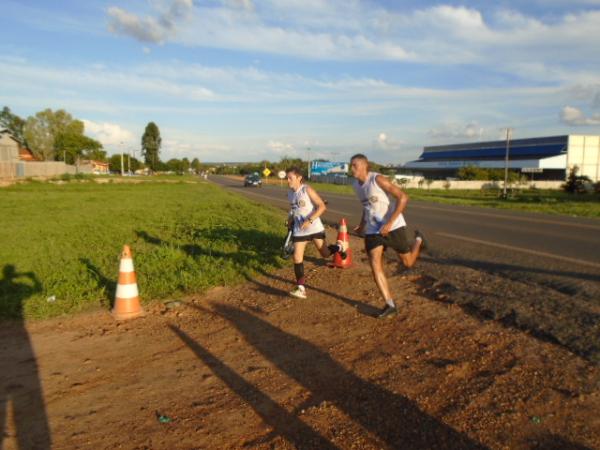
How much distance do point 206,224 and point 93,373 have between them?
9.98 meters

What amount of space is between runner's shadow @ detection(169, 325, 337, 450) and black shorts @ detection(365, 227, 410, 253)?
6.79ft

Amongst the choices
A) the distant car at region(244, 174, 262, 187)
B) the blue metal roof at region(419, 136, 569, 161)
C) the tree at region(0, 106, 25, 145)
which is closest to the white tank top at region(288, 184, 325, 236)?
the distant car at region(244, 174, 262, 187)

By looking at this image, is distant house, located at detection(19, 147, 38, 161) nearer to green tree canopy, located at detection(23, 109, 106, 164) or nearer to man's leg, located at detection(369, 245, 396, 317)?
green tree canopy, located at detection(23, 109, 106, 164)

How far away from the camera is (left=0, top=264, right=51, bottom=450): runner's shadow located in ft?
10.6

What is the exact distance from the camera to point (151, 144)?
13362 centimetres

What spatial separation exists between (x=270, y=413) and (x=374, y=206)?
8.92 ft

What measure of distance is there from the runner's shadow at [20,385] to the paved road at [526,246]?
5759mm

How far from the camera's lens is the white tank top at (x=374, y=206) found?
5445 millimetres

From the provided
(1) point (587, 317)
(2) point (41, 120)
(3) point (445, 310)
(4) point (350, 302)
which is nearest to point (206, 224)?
(4) point (350, 302)

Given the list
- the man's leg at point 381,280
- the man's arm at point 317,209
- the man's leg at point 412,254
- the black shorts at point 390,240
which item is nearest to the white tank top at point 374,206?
the black shorts at point 390,240

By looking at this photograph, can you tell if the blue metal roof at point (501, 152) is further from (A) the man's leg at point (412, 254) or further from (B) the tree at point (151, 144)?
(A) the man's leg at point (412, 254)

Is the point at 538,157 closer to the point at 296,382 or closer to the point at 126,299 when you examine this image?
the point at 126,299

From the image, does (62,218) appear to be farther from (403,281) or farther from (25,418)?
(25,418)

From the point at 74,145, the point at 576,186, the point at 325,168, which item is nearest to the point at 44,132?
Result: the point at 74,145
